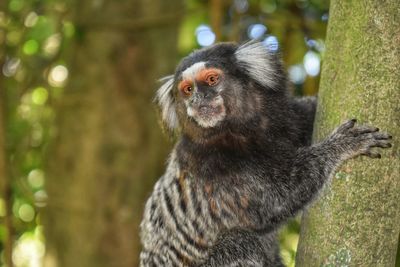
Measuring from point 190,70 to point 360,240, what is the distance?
1.31m

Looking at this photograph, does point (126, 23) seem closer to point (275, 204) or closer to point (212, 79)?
point (212, 79)

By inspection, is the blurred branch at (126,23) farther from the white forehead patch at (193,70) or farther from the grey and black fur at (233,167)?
the white forehead patch at (193,70)

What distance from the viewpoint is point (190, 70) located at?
3049 millimetres

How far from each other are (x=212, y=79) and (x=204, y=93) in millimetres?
91

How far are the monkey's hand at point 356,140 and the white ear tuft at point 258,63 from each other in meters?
0.68

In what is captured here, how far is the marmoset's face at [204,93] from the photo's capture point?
298 centimetres

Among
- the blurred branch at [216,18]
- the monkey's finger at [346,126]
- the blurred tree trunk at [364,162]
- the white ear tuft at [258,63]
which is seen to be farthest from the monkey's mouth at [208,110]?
the blurred branch at [216,18]

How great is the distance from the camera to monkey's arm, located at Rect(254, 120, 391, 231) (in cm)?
239

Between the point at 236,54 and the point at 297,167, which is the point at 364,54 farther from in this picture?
the point at 236,54

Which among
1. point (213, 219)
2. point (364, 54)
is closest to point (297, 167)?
point (213, 219)

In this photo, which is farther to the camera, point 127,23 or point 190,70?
point 127,23

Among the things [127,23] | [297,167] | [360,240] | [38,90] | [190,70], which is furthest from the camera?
[38,90]

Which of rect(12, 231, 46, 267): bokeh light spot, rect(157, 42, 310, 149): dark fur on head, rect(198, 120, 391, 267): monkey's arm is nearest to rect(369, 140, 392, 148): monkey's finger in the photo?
rect(198, 120, 391, 267): monkey's arm

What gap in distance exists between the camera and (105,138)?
4.40m
